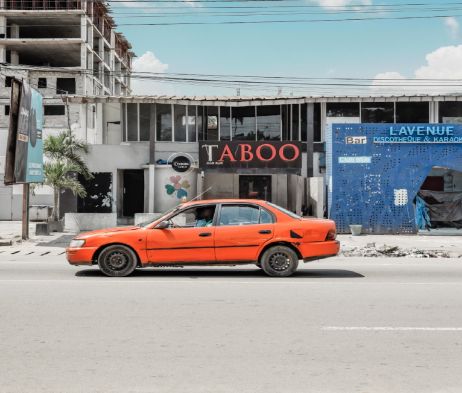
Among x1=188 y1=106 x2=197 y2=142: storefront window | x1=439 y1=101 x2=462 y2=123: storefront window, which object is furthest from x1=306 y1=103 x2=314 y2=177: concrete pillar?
x1=439 y1=101 x2=462 y2=123: storefront window

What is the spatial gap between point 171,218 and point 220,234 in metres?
0.97

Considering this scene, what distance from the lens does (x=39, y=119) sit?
2306 cm

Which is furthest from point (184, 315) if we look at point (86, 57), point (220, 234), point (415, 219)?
point (86, 57)

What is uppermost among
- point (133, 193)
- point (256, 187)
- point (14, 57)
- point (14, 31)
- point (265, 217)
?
point (14, 31)

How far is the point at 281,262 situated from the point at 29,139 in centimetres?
1308

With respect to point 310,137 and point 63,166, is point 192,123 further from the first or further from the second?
point 63,166

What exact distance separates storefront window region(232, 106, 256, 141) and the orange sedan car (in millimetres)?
21949

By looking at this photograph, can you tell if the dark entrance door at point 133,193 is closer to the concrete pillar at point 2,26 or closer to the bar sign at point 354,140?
the bar sign at point 354,140

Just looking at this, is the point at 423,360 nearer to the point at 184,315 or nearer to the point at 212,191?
the point at 184,315

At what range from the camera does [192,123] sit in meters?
33.3

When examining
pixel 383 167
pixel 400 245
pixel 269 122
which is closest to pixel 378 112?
pixel 269 122

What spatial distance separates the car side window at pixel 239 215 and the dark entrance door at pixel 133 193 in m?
21.7

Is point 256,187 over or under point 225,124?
under

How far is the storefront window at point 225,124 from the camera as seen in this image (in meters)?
33.7
